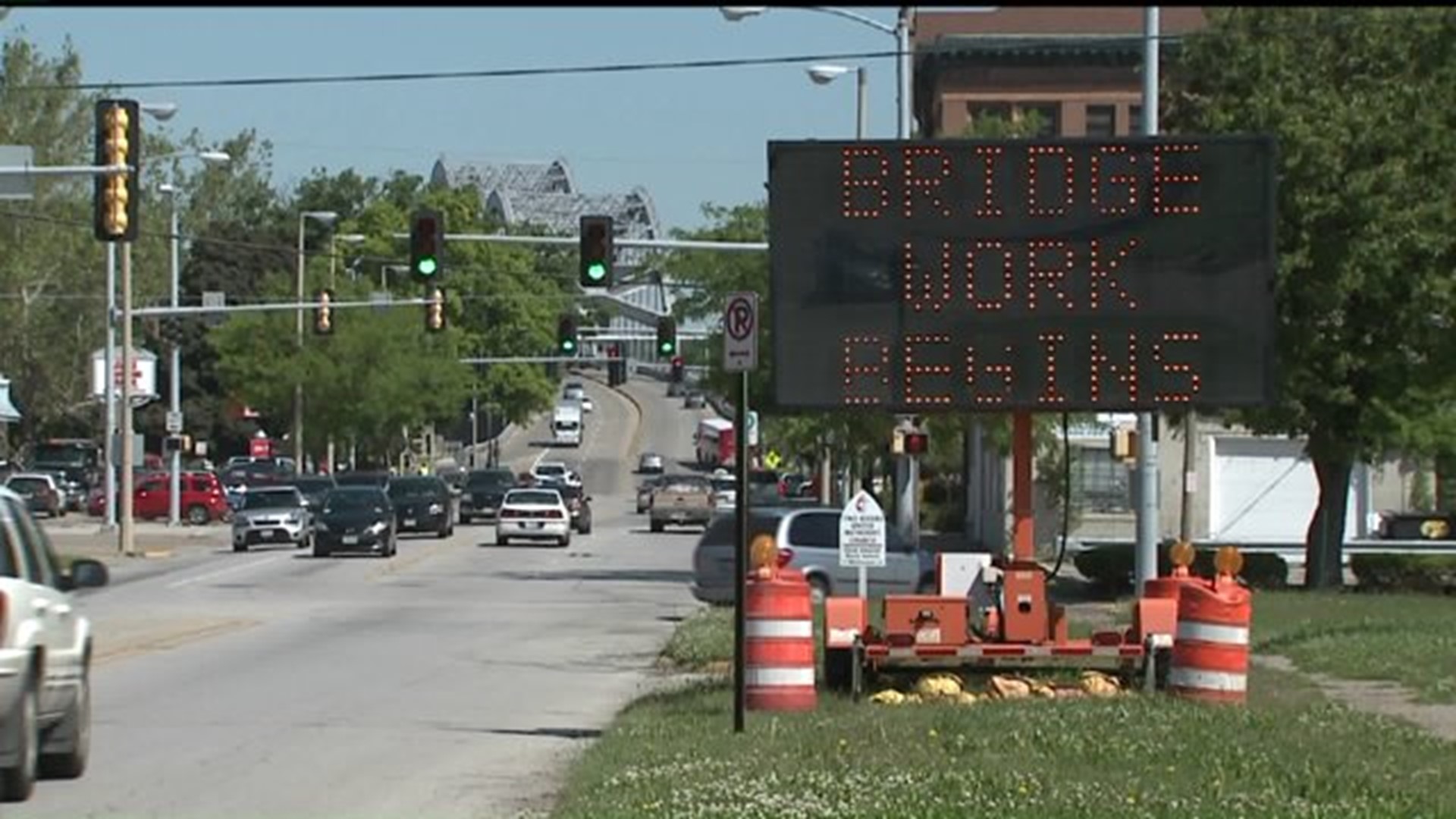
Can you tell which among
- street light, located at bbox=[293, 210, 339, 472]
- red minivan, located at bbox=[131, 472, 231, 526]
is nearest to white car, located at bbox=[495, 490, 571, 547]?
red minivan, located at bbox=[131, 472, 231, 526]

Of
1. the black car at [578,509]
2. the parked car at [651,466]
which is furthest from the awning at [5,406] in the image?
the parked car at [651,466]

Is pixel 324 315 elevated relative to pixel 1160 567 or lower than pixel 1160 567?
elevated

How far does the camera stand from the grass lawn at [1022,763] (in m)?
13.5

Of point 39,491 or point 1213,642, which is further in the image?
point 39,491

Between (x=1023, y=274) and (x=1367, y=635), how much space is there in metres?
10.4

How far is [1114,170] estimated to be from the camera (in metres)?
19.0

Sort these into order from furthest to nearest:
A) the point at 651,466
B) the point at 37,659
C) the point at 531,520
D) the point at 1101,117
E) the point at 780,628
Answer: the point at 651,466
the point at 1101,117
the point at 531,520
the point at 780,628
the point at 37,659

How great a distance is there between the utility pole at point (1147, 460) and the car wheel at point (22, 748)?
18901 mm

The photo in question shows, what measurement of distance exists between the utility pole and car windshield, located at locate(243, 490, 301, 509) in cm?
3314

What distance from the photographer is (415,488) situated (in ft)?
218

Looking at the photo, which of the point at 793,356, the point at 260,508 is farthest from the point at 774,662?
the point at 260,508

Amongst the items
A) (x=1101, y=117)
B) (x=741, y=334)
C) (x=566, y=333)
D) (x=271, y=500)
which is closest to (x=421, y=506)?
(x=271, y=500)

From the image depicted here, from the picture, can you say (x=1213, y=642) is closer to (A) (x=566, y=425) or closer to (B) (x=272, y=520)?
(B) (x=272, y=520)

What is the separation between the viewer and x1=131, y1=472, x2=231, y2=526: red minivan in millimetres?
79438
